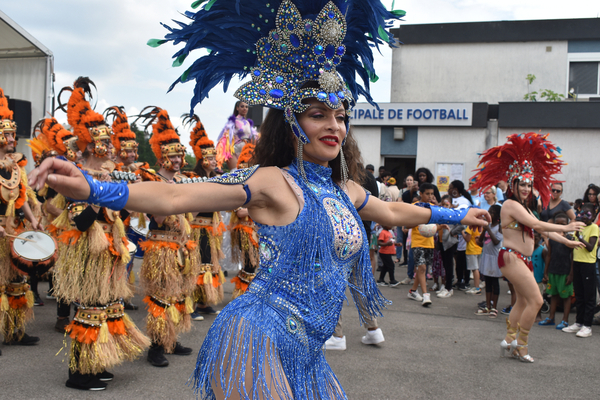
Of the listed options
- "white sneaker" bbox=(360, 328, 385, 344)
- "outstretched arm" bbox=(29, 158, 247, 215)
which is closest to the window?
"white sneaker" bbox=(360, 328, 385, 344)

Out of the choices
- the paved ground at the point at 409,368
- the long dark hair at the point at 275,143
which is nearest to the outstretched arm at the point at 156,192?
the long dark hair at the point at 275,143

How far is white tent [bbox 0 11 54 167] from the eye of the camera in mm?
9891

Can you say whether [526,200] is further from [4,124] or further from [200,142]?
[4,124]

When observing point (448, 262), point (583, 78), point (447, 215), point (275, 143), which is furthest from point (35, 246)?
point (583, 78)

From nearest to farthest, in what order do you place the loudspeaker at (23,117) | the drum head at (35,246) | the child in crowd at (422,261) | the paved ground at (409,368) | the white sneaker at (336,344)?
1. the paved ground at (409,368)
2. the drum head at (35,246)
3. the white sneaker at (336,344)
4. the child in crowd at (422,261)
5. the loudspeaker at (23,117)

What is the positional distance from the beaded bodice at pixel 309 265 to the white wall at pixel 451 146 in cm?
1475

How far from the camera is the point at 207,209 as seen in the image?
2012mm

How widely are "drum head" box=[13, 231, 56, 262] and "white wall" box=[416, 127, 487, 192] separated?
13.4 metres

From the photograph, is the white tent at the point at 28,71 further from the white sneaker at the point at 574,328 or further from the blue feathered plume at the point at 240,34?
the white sneaker at the point at 574,328

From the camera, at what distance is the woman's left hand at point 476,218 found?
2635mm

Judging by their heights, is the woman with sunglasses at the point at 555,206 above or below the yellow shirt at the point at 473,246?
above

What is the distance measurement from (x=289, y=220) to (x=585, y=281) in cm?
574

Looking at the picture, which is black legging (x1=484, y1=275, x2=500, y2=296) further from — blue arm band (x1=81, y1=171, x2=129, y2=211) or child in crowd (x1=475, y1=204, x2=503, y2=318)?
blue arm band (x1=81, y1=171, x2=129, y2=211)

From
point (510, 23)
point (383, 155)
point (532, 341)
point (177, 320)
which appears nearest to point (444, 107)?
point (383, 155)
